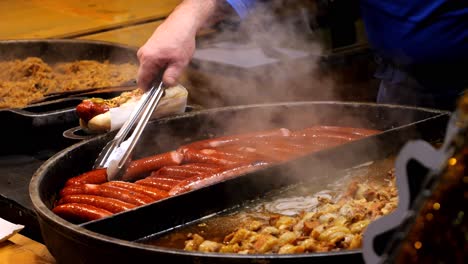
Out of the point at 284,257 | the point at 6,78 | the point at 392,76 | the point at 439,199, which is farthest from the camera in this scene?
the point at 6,78

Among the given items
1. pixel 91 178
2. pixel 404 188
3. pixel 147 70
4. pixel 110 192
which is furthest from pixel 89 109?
pixel 404 188

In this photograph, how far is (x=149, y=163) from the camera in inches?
91.7

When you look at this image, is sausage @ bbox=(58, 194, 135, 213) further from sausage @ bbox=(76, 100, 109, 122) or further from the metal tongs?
sausage @ bbox=(76, 100, 109, 122)

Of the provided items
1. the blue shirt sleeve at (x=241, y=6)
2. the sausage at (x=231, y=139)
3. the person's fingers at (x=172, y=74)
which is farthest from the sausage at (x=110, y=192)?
the blue shirt sleeve at (x=241, y=6)

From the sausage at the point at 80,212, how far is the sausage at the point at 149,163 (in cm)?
33

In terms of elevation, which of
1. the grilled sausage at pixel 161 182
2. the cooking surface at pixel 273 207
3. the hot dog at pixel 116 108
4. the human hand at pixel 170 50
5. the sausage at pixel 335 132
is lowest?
the cooking surface at pixel 273 207

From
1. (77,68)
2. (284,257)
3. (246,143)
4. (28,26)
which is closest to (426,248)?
(284,257)

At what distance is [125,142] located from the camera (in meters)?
2.31

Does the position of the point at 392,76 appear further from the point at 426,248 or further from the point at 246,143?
the point at 426,248

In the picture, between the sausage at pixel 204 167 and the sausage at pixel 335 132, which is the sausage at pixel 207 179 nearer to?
the sausage at pixel 204 167

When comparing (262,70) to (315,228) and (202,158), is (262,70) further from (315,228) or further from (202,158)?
(315,228)

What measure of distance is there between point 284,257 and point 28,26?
359 centimetres

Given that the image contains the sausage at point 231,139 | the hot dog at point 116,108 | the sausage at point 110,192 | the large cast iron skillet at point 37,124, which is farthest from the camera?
the large cast iron skillet at point 37,124

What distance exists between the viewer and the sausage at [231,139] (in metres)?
2.44
